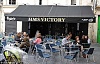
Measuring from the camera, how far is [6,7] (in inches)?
1190

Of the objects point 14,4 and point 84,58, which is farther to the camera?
point 14,4

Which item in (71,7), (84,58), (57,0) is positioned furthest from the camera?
(57,0)

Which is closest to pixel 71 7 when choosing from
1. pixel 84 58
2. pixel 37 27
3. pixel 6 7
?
pixel 37 27

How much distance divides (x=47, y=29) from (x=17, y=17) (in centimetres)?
932

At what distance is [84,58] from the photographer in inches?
676

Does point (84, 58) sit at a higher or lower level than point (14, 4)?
lower

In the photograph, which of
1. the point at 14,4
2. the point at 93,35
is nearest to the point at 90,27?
the point at 93,35

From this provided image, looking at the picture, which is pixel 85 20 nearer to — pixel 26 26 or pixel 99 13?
pixel 99 13

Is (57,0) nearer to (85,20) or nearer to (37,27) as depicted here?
(37,27)

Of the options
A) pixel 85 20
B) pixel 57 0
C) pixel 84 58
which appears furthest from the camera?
pixel 57 0

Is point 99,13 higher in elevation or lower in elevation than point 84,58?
higher

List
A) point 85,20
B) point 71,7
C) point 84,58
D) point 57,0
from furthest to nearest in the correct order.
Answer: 1. point 57,0
2. point 71,7
3. point 85,20
4. point 84,58

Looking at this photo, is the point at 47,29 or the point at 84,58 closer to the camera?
the point at 84,58

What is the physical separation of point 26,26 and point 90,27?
686cm
